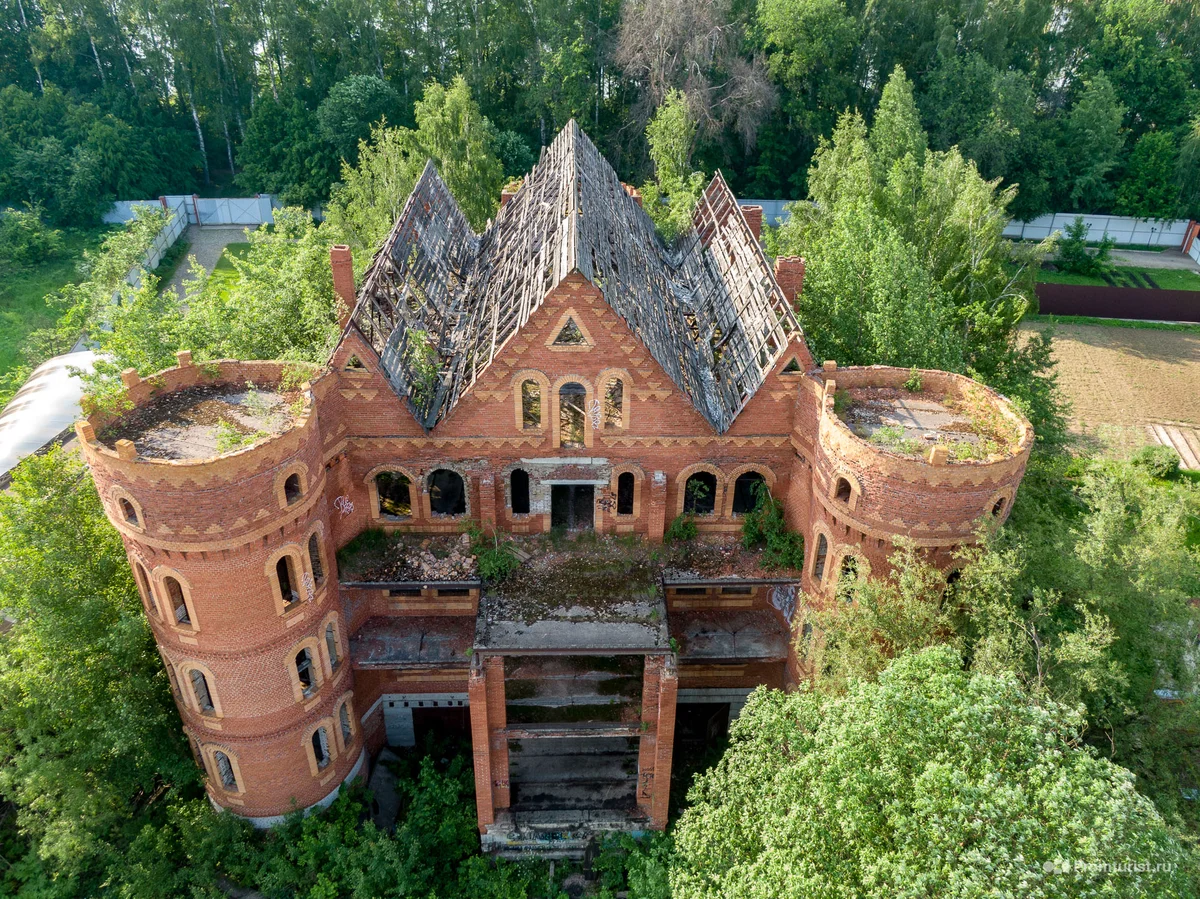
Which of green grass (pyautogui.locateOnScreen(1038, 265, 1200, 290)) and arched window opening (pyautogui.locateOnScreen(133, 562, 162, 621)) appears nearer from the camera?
arched window opening (pyautogui.locateOnScreen(133, 562, 162, 621))

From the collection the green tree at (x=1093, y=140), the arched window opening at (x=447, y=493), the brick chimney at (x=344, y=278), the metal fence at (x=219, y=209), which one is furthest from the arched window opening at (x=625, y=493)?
the green tree at (x=1093, y=140)

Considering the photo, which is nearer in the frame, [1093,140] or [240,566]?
[240,566]

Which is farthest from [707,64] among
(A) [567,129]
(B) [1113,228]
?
(B) [1113,228]

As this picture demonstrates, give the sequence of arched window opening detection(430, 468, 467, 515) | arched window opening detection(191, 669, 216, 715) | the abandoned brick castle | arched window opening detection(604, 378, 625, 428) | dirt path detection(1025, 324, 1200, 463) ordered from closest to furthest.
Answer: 1. the abandoned brick castle
2. arched window opening detection(191, 669, 216, 715)
3. arched window opening detection(604, 378, 625, 428)
4. arched window opening detection(430, 468, 467, 515)
5. dirt path detection(1025, 324, 1200, 463)

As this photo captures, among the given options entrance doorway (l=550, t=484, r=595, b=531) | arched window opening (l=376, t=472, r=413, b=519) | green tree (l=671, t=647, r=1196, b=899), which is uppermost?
green tree (l=671, t=647, r=1196, b=899)

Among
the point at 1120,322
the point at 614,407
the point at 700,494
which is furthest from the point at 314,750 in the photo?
the point at 1120,322

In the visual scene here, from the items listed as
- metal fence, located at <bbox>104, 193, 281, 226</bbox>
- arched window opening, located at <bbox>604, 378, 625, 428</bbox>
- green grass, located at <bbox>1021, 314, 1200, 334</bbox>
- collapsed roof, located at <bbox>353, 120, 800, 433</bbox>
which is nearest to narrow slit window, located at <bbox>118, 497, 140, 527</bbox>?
collapsed roof, located at <bbox>353, 120, 800, 433</bbox>

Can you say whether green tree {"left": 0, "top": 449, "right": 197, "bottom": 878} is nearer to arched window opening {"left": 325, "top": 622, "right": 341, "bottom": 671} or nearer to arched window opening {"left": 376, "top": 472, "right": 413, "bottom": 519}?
arched window opening {"left": 325, "top": 622, "right": 341, "bottom": 671}

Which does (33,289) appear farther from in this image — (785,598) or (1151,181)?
(1151,181)
